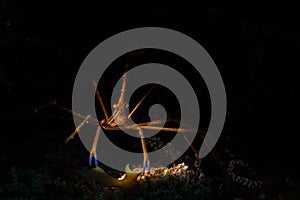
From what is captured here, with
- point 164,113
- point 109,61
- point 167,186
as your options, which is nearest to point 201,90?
point 164,113

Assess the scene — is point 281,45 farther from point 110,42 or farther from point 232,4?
point 110,42

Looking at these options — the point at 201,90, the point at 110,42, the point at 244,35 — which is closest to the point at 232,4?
the point at 244,35

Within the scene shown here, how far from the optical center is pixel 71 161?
2.76 metres

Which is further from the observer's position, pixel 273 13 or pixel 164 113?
pixel 164 113

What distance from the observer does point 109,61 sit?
316cm

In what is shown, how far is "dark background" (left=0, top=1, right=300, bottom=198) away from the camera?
9.14 ft

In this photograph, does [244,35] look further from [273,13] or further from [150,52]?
[150,52]

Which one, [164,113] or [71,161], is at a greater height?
[164,113]

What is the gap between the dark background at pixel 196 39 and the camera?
110 inches

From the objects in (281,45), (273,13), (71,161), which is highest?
(273,13)

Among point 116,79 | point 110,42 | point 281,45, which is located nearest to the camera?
point 281,45

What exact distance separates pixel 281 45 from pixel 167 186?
4.17ft

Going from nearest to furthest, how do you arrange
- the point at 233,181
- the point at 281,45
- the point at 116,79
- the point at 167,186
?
the point at 167,186 → the point at 233,181 → the point at 281,45 → the point at 116,79

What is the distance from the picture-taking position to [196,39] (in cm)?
300
